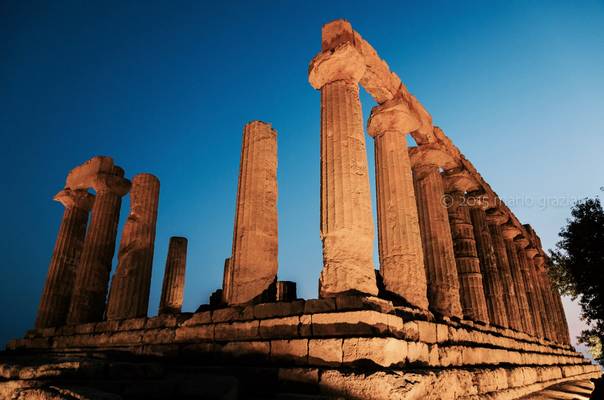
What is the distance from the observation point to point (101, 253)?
14102mm

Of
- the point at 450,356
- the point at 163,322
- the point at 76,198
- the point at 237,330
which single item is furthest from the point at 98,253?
the point at 450,356

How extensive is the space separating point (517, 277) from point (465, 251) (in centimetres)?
653

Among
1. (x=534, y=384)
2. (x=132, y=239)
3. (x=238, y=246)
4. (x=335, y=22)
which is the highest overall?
(x=335, y=22)

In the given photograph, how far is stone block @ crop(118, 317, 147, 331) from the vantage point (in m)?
9.13

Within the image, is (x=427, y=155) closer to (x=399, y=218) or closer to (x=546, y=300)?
(x=399, y=218)

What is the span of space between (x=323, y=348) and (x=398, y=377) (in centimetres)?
123

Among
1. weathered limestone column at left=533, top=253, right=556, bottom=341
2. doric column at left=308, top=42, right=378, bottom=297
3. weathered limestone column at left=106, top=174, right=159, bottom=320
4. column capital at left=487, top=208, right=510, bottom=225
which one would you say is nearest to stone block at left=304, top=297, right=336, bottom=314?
doric column at left=308, top=42, right=378, bottom=297

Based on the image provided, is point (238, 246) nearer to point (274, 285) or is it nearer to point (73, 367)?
point (274, 285)

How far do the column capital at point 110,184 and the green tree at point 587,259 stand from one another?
910 inches

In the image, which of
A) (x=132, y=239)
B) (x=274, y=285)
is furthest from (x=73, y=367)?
(x=132, y=239)

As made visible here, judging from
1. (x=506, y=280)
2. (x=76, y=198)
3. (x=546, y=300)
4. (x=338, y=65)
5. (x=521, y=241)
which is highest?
(x=338, y=65)

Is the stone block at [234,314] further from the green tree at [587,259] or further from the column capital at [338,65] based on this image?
the green tree at [587,259]

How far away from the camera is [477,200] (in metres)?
16.5

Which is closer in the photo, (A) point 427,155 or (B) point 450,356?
(B) point 450,356
